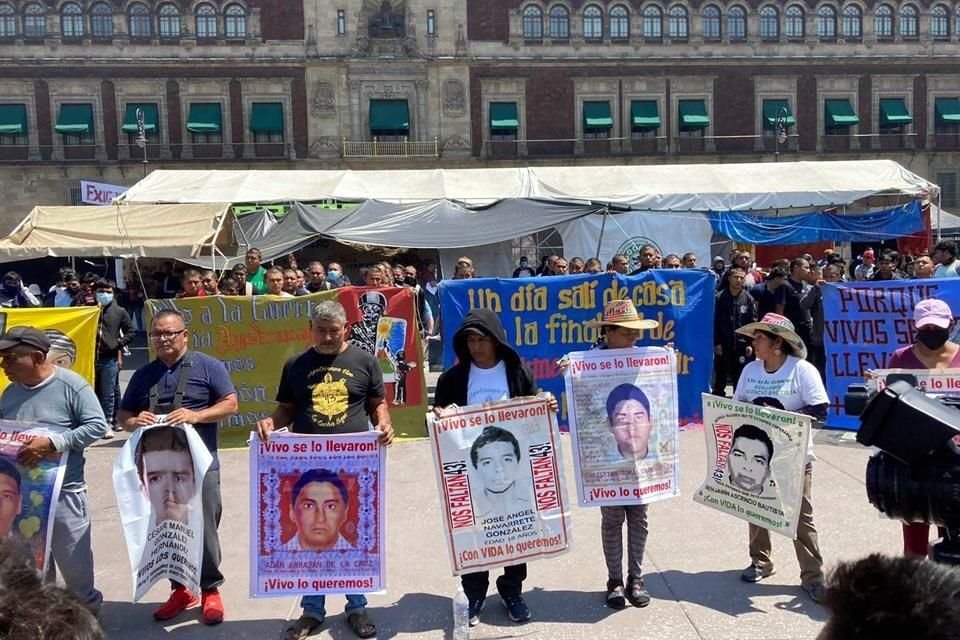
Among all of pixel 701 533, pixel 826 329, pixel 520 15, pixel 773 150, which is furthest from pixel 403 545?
pixel 773 150

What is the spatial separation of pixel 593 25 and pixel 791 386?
36516 mm

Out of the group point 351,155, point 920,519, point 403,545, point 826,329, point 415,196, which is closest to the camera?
point 920,519

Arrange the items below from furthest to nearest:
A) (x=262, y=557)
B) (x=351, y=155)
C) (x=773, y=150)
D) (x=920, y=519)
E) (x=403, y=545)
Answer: (x=773, y=150), (x=351, y=155), (x=403, y=545), (x=262, y=557), (x=920, y=519)

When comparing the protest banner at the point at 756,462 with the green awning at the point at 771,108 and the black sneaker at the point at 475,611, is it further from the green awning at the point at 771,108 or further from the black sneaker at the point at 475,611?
the green awning at the point at 771,108

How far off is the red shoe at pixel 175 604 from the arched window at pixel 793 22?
40.9 meters

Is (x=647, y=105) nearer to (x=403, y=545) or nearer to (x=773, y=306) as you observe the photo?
(x=773, y=306)

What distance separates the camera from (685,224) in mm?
15203

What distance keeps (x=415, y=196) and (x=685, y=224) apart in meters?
5.13

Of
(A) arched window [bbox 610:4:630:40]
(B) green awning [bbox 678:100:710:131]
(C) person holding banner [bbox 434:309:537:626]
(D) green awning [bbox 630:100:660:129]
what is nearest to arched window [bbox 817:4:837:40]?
(B) green awning [bbox 678:100:710:131]

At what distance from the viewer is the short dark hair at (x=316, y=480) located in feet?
14.2

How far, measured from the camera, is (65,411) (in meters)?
4.22

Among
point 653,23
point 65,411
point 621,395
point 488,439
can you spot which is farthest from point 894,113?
point 65,411

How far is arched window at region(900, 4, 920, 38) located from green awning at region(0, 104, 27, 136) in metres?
41.5

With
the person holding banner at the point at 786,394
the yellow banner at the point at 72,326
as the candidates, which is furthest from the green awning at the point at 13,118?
the person holding banner at the point at 786,394
